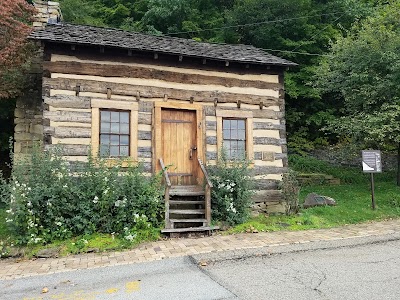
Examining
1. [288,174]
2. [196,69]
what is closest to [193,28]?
[196,69]

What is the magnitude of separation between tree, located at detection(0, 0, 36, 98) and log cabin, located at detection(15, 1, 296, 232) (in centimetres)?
72

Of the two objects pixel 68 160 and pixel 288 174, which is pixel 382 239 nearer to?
pixel 288 174

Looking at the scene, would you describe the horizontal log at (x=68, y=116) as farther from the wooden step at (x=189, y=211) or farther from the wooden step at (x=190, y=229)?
the wooden step at (x=190, y=229)

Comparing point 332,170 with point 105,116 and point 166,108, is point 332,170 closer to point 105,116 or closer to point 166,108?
point 166,108

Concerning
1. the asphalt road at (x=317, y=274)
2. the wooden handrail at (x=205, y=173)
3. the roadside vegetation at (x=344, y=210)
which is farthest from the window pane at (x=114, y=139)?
the asphalt road at (x=317, y=274)

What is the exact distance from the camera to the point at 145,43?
9.73 metres

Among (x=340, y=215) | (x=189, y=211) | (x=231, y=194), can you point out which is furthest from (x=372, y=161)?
(x=189, y=211)

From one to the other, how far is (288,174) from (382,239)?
10.4 ft

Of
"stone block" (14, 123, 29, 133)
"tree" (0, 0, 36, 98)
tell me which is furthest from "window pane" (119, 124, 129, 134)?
"tree" (0, 0, 36, 98)

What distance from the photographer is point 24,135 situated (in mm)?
10578

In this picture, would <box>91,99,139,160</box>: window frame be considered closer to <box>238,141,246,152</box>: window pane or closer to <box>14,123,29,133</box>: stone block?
<box>238,141,246,152</box>: window pane

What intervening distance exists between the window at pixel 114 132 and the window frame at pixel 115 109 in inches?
4.3

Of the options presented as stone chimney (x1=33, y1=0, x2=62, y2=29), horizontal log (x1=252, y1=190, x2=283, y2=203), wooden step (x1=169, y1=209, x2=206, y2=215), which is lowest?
wooden step (x1=169, y1=209, x2=206, y2=215)

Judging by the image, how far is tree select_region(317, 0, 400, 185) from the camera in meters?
11.2
